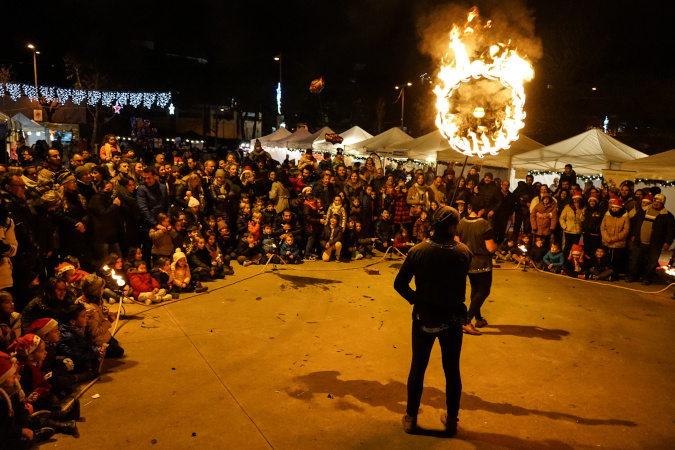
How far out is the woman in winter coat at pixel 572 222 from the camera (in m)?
11.0

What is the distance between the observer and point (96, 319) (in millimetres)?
5332

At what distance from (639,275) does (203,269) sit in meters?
9.02

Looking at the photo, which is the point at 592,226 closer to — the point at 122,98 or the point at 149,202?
the point at 149,202

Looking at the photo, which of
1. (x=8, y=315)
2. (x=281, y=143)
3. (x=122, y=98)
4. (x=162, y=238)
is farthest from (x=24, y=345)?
(x=122, y=98)

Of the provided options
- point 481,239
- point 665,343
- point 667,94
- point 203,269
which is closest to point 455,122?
point 481,239

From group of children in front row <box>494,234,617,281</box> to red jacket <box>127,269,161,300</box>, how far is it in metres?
7.90

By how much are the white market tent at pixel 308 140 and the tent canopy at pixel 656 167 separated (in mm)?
12269

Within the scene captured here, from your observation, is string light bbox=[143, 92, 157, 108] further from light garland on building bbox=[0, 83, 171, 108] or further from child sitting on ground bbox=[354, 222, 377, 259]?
child sitting on ground bbox=[354, 222, 377, 259]

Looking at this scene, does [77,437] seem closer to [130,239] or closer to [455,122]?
[130,239]

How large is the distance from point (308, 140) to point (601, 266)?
14.9 metres

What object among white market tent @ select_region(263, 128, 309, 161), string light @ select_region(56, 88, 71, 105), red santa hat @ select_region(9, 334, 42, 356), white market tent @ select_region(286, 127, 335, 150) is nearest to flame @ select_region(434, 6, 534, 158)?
red santa hat @ select_region(9, 334, 42, 356)

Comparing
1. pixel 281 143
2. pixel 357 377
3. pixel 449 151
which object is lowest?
pixel 357 377

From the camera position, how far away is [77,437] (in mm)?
4012

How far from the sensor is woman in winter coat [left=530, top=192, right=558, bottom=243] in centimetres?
1147
